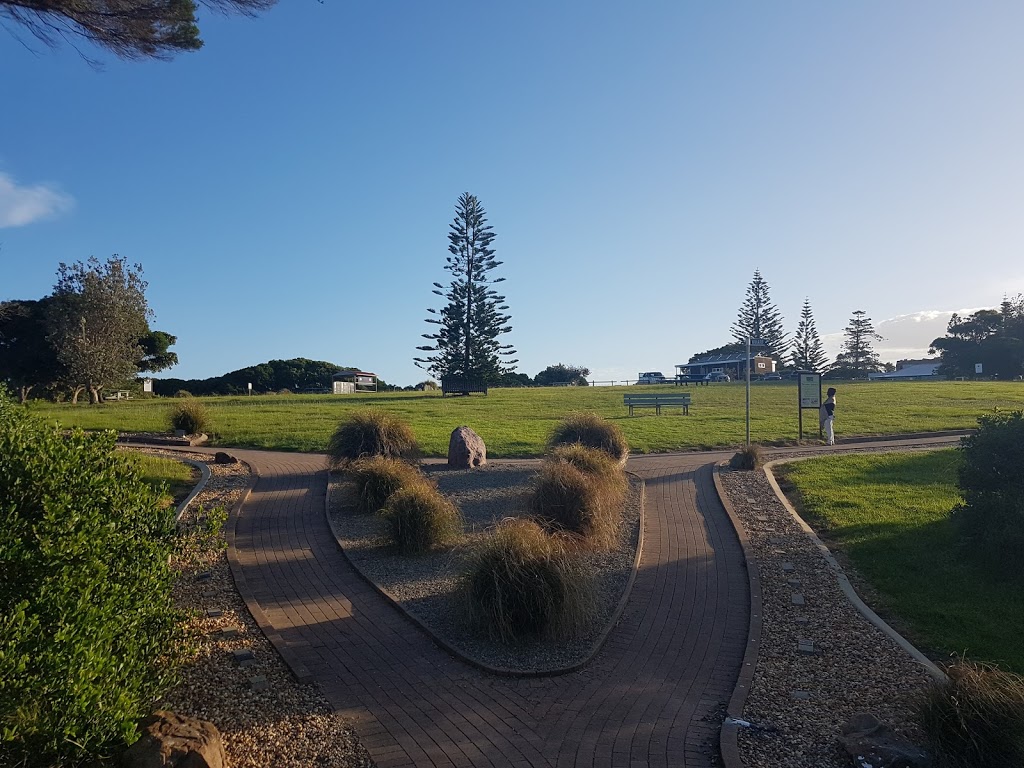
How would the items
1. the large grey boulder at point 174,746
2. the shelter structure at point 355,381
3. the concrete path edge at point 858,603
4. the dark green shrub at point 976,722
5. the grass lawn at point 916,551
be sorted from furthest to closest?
the shelter structure at point 355,381 < the grass lawn at point 916,551 < the concrete path edge at point 858,603 < the dark green shrub at point 976,722 < the large grey boulder at point 174,746

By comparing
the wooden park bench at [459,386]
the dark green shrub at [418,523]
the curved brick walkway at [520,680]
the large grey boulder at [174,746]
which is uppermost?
the wooden park bench at [459,386]

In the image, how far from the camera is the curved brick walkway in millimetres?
4402

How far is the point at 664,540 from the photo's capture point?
9.47 meters

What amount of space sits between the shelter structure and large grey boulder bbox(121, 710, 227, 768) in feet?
137

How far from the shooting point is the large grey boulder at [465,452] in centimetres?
1370

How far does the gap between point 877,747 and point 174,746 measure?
375 cm

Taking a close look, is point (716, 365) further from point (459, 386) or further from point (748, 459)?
point (748, 459)

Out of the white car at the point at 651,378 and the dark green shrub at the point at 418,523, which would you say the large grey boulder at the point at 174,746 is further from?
the white car at the point at 651,378

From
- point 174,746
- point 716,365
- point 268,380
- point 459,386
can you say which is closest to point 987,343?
point 716,365

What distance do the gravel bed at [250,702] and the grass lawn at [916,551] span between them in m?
4.83

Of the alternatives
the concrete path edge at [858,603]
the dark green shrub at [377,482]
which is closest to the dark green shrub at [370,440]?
the dark green shrub at [377,482]

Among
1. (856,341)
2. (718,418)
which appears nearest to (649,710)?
(718,418)

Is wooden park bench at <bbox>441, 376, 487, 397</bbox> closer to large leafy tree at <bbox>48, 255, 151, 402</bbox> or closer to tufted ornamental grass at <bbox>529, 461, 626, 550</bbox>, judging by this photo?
large leafy tree at <bbox>48, 255, 151, 402</bbox>

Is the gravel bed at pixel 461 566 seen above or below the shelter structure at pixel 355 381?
below
